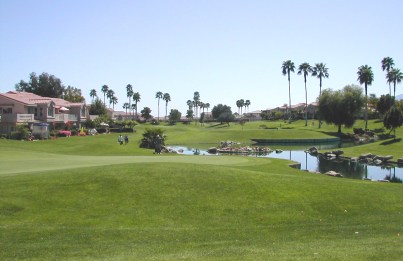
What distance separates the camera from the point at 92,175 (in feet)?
66.4

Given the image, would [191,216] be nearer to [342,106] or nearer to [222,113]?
[342,106]

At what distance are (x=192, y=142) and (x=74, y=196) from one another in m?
69.5

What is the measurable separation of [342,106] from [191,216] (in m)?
90.3

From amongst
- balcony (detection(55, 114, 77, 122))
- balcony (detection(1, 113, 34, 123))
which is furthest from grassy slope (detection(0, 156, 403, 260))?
balcony (detection(55, 114, 77, 122))

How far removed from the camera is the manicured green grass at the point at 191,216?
39.2ft

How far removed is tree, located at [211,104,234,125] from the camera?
163 m

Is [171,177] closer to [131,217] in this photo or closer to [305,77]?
[131,217]

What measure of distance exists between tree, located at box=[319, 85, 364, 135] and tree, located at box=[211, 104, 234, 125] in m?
62.0

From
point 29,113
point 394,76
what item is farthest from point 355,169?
point 394,76

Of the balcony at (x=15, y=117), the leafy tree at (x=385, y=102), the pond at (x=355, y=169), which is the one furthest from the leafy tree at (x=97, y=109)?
the leafy tree at (x=385, y=102)

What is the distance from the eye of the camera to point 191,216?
16.3m

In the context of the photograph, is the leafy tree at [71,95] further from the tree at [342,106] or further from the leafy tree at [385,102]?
the leafy tree at [385,102]

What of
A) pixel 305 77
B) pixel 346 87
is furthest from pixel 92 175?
pixel 305 77

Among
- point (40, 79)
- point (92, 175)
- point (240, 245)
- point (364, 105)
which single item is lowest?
point (240, 245)
